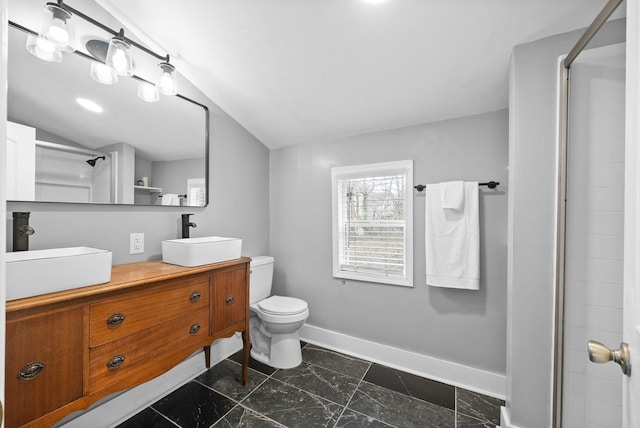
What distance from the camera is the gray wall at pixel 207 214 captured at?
1.44m

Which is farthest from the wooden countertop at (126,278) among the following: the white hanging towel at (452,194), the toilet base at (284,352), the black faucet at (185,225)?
the white hanging towel at (452,194)

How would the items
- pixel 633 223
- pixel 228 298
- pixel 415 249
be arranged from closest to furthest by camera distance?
pixel 633 223 → pixel 228 298 → pixel 415 249

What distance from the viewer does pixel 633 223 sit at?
59 cm

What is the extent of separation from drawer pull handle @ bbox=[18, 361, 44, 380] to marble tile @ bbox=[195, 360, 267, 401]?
1.14 metres

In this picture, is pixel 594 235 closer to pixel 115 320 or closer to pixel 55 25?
pixel 115 320

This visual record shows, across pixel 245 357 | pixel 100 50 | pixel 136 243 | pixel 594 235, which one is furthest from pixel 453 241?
pixel 100 50

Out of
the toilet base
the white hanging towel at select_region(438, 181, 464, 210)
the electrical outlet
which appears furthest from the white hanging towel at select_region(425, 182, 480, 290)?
the electrical outlet

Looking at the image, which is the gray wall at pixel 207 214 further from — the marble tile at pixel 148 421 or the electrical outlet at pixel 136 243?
the marble tile at pixel 148 421

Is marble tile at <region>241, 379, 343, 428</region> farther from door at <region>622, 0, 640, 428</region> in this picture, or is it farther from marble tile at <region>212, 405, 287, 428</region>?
door at <region>622, 0, 640, 428</region>

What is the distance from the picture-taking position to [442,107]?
1.94 metres

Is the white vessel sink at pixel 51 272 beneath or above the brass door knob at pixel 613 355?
above

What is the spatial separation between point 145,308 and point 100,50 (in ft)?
4.96

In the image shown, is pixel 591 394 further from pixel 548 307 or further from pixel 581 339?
pixel 548 307

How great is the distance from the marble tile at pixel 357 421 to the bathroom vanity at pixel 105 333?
0.91 metres
